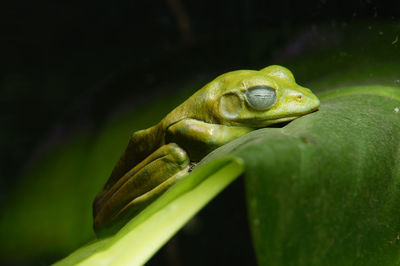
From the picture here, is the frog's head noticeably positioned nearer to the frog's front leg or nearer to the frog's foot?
the frog's front leg

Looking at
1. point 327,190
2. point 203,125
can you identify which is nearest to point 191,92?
point 203,125

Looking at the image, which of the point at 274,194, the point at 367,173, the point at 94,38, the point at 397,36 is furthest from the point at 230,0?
the point at 274,194

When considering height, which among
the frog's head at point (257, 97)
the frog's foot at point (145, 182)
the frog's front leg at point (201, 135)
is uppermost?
the frog's head at point (257, 97)

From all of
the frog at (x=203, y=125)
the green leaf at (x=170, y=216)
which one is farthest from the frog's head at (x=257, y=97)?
the green leaf at (x=170, y=216)

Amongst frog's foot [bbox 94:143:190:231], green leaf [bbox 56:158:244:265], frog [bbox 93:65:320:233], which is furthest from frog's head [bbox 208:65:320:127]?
green leaf [bbox 56:158:244:265]

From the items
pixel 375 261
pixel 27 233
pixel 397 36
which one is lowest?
pixel 27 233

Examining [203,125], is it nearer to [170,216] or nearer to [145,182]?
[145,182]

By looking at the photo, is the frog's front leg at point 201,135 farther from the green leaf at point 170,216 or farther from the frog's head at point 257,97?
the green leaf at point 170,216

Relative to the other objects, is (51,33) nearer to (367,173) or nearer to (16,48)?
(16,48)
